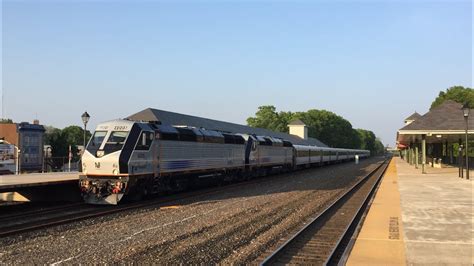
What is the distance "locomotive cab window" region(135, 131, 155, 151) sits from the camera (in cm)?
1739

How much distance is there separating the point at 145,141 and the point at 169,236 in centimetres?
723

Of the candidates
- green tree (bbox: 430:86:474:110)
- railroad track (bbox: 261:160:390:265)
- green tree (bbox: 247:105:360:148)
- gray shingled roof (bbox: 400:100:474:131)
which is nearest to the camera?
railroad track (bbox: 261:160:390:265)

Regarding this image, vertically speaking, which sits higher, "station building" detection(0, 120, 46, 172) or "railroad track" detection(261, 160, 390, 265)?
"station building" detection(0, 120, 46, 172)

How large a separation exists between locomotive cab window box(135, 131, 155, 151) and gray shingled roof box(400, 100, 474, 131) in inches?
1099

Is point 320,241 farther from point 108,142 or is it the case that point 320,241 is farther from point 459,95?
point 459,95

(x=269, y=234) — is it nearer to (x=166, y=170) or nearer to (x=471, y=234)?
(x=471, y=234)

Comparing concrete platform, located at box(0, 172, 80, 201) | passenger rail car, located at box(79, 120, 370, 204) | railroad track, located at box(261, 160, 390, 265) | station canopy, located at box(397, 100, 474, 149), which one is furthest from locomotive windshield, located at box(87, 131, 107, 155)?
station canopy, located at box(397, 100, 474, 149)

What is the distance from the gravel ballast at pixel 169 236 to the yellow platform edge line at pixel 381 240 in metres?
2.02

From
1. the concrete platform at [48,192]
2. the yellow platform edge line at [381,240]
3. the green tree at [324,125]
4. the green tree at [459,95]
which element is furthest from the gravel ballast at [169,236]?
the green tree at [324,125]

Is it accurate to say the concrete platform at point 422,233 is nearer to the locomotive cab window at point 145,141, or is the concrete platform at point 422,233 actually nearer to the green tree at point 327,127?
the locomotive cab window at point 145,141

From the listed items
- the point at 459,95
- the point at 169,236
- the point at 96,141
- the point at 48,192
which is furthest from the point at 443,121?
the point at 459,95

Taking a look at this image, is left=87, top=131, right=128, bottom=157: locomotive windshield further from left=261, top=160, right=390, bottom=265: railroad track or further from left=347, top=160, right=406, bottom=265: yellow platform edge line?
left=347, top=160, right=406, bottom=265: yellow platform edge line

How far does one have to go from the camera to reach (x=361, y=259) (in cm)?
903

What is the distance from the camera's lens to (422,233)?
38.0 ft
